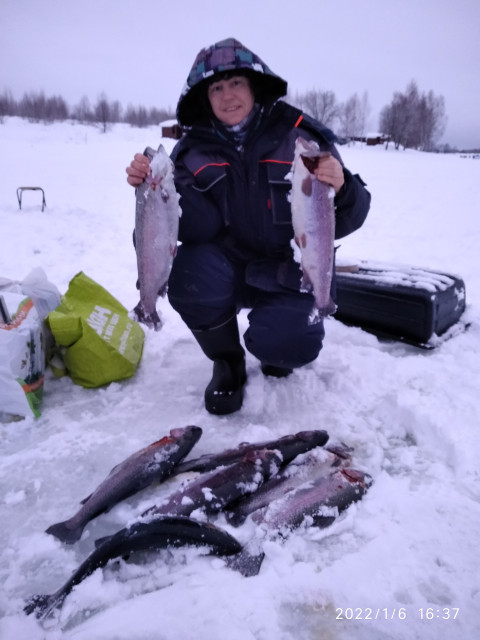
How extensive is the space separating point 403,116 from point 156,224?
193ft

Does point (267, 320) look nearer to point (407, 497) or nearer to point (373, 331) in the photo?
point (407, 497)

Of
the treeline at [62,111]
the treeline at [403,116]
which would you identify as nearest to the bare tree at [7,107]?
the treeline at [62,111]

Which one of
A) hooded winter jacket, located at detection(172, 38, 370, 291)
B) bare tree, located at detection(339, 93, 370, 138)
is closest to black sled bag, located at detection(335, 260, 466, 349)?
hooded winter jacket, located at detection(172, 38, 370, 291)

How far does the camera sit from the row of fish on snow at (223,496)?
162 cm

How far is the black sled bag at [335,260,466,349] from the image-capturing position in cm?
338

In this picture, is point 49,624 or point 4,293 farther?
point 4,293

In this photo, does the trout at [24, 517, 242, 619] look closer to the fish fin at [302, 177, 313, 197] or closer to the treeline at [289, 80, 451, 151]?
the fish fin at [302, 177, 313, 197]

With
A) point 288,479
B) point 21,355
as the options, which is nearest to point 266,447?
point 288,479

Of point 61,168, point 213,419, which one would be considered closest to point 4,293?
point 213,419

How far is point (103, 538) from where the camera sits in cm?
176

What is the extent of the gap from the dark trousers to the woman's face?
75 centimetres

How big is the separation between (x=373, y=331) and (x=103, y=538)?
271cm

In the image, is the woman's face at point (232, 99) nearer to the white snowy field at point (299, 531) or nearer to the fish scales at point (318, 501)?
the white snowy field at point (299, 531)

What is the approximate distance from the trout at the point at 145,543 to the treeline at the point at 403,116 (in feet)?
178
